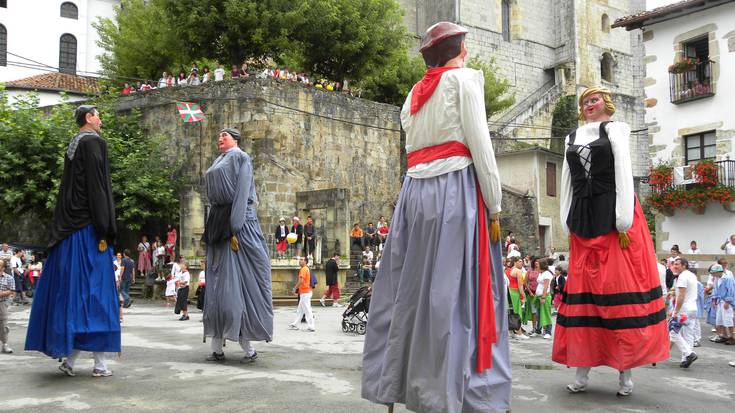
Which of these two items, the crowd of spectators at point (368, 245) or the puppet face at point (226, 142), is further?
the crowd of spectators at point (368, 245)

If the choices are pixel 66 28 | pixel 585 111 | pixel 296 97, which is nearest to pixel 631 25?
pixel 296 97

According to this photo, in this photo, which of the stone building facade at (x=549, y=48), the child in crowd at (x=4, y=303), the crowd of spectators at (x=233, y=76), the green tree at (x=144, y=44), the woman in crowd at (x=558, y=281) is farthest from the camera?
the stone building facade at (x=549, y=48)

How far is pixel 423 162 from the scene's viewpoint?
16.2ft

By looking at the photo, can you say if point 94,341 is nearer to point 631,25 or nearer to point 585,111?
point 585,111

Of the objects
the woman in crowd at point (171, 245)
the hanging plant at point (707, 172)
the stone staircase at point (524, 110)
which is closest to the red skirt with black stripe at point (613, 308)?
the hanging plant at point (707, 172)

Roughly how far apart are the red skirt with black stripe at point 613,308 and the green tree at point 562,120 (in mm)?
42466

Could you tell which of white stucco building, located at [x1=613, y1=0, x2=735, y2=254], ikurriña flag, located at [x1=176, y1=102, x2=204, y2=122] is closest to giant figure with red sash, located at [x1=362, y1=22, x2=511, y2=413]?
white stucco building, located at [x1=613, y1=0, x2=735, y2=254]

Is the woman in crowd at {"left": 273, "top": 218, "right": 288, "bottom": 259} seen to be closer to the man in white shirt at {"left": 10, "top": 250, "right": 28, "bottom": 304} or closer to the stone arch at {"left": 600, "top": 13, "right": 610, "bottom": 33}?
the man in white shirt at {"left": 10, "top": 250, "right": 28, "bottom": 304}

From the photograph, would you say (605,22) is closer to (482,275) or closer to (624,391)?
(624,391)

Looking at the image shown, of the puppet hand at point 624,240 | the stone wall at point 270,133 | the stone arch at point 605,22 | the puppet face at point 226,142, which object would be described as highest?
the stone arch at point 605,22

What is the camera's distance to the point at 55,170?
25500 millimetres

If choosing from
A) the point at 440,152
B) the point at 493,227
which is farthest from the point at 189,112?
the point at 493,227

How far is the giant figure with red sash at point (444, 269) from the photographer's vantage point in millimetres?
4422

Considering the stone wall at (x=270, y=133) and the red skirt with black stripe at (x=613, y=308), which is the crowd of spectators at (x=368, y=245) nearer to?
the stone wall at (x=270, y=133)
